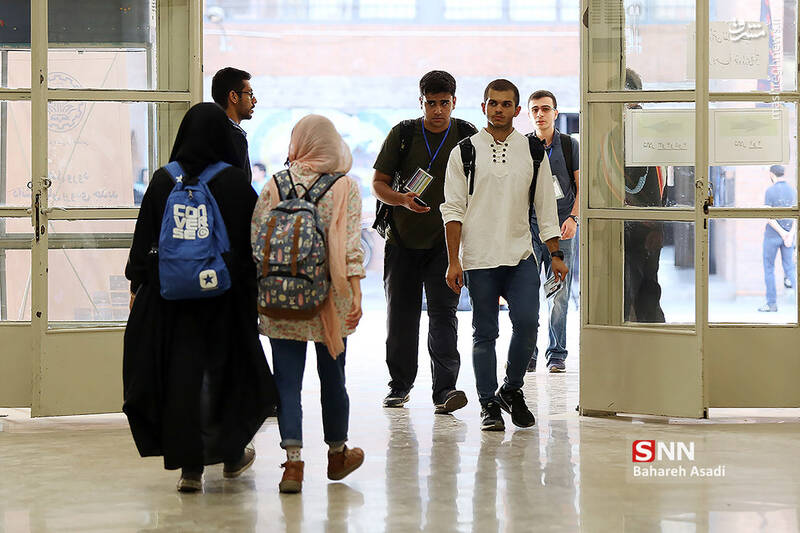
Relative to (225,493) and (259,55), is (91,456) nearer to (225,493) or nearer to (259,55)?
(225,493)

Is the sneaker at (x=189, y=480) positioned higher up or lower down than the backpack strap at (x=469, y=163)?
lower down

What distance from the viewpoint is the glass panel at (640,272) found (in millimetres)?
5098

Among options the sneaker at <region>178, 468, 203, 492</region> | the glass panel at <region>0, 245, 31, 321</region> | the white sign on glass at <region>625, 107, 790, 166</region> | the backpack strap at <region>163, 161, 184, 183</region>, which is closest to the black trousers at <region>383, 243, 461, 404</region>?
the white sign on glass at <region>625, 107, 790, 166</region>

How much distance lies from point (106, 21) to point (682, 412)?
10.2ft

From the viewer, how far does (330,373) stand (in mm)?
3850

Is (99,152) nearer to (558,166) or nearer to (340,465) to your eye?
(340,465)

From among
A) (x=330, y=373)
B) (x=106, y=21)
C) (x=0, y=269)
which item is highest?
(x=106, y=21)

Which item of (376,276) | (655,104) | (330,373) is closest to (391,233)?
(655,104)

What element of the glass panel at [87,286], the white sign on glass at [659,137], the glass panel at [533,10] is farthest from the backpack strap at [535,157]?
the glass panel at [533,10]

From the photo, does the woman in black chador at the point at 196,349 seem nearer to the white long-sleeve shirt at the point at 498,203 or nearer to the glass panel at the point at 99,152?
the white long-sleeve shirt at the point at 498,203

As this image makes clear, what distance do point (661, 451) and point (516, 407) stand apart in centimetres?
74

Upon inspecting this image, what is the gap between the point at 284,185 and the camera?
379 centimetres

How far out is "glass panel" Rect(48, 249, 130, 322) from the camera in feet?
16.8

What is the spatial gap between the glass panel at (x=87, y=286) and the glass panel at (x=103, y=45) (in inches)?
30.0
